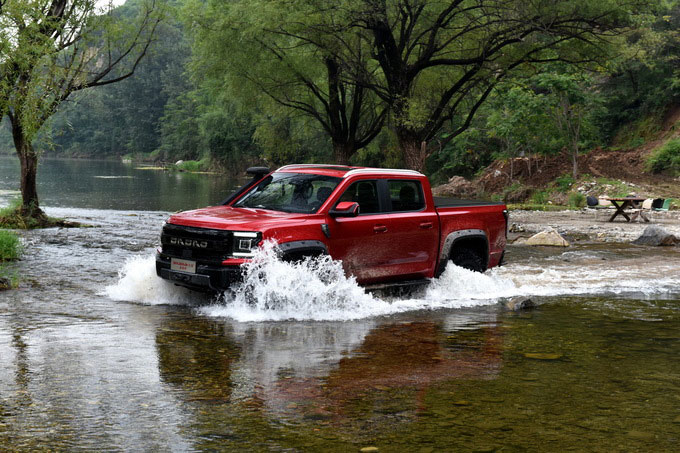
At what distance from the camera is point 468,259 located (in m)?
12.3

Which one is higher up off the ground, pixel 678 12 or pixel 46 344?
pixel 678 12

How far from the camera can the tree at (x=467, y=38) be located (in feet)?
82.1

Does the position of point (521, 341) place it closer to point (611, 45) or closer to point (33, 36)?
point (33, 36)

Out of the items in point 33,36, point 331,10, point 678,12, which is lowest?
point 33,36

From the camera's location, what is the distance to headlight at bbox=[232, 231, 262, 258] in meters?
9.49

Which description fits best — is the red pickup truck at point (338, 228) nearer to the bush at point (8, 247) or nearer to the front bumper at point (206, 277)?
the front bumper at point (206, 277)

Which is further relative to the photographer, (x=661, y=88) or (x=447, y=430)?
(x=661, y=88)

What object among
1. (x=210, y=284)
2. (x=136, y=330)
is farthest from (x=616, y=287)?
(x=136, y=330)

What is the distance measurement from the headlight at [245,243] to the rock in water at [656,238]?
14009 mm

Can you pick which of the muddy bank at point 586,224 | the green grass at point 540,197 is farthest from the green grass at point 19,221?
the green grass at point 540,197

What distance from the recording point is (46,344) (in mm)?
8039

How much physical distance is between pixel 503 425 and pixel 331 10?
872 inches

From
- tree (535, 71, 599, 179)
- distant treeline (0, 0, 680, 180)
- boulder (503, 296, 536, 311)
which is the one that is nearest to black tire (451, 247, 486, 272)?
boulder (503, 296, 536, 311)

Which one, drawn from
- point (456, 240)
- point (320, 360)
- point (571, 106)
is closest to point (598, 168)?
point (571, 106)
